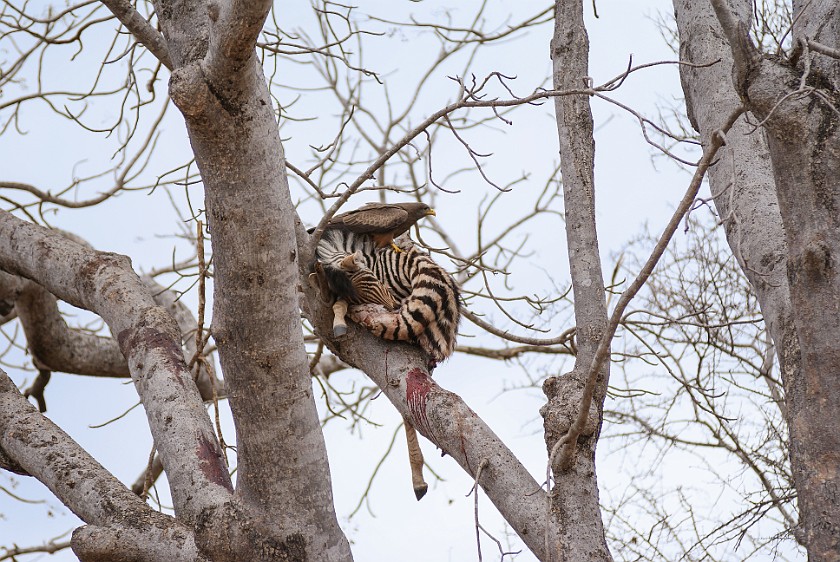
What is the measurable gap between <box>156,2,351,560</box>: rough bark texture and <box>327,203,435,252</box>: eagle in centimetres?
168

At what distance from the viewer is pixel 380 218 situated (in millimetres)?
4086

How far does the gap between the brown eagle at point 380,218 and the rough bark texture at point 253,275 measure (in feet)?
5.50

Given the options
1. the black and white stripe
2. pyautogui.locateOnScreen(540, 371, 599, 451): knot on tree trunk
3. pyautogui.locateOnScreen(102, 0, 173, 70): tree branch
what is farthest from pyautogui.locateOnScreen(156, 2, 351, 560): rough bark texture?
pyautogui.locateOnScreen(102, 0, 173, 70): tree branch

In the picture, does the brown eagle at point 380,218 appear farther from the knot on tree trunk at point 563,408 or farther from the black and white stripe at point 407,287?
the knot on tree trunk at point 563,408

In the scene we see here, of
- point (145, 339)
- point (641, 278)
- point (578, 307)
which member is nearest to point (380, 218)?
point (145, 339)

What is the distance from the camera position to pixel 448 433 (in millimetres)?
2771

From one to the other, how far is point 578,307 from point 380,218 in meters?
1.49

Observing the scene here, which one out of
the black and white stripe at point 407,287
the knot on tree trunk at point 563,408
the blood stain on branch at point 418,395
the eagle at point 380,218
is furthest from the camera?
the eagle at point 380,218

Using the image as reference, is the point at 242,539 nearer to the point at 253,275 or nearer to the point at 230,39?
the point at 253,275

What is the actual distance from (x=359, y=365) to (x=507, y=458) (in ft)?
2.65

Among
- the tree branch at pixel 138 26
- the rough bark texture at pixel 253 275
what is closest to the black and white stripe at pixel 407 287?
the rough bark texture at pixel 253 275

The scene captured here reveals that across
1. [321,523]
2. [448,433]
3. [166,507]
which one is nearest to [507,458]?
[448,433]

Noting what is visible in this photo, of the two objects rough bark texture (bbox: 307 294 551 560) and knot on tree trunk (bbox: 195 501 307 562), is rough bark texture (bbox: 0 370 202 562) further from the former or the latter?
rough bark texture (bbox: 307 294 551 560)

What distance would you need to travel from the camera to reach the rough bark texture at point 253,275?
214 centimetres
